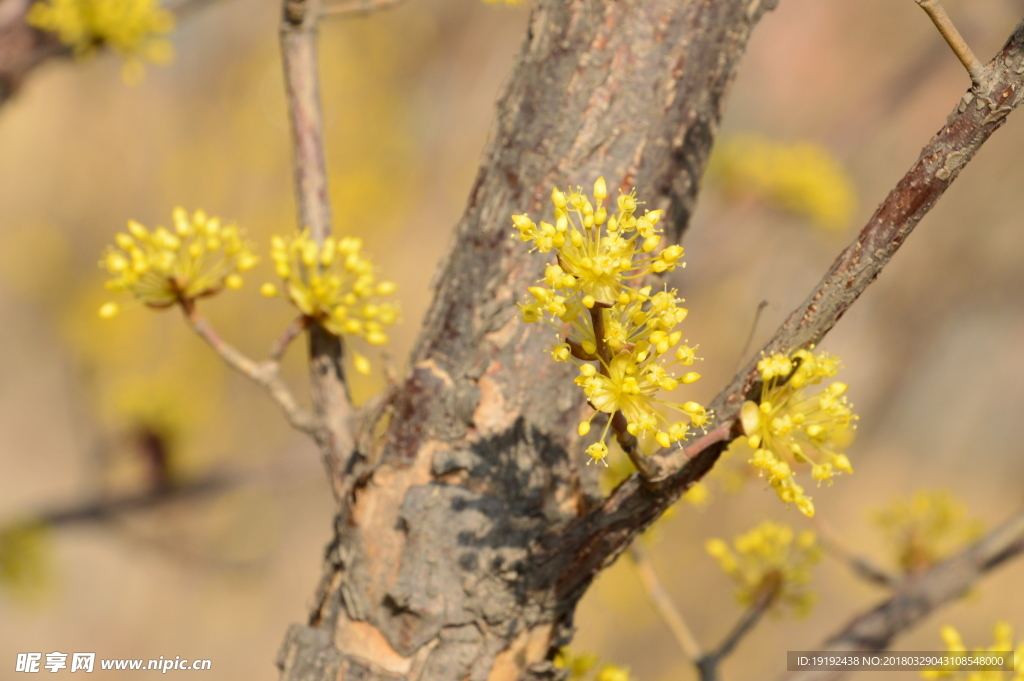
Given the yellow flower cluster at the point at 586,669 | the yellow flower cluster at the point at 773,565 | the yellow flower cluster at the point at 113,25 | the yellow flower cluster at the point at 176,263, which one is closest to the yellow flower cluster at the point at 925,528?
the yellow flower cluster at the point at 773,565

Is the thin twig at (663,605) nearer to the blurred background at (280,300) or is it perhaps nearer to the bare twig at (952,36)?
the bare twig at (952,36)

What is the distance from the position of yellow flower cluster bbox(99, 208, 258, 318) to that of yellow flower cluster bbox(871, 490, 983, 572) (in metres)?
1.59

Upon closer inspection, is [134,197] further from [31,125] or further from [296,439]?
[296,439]

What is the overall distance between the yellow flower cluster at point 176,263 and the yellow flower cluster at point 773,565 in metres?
1.09

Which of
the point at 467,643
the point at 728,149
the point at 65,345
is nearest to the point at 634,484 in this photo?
the point at 467,643

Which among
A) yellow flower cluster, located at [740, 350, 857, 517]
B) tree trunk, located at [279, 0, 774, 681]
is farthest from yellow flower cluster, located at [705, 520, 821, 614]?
yellow flower cluster, located at [740, 350, 857, 517]

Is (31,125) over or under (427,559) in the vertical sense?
over

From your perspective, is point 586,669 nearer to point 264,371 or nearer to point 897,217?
point 264,371

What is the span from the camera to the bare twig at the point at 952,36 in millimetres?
611

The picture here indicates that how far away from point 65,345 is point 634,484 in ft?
16.1

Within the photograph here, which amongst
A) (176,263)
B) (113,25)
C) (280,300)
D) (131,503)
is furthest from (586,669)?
(280,300)

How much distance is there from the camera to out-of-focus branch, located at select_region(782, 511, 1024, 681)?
1386mm

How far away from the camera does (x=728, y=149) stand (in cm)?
307

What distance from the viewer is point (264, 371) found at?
3.70 feet
